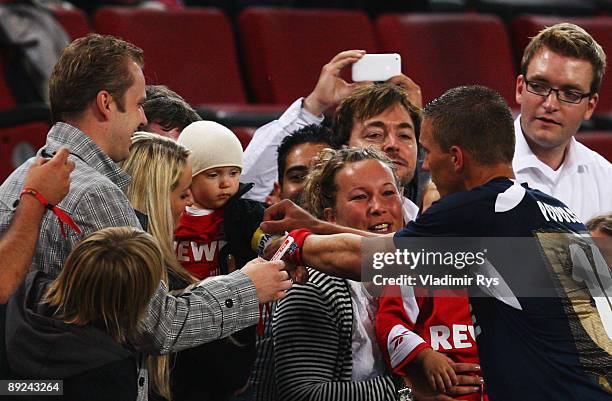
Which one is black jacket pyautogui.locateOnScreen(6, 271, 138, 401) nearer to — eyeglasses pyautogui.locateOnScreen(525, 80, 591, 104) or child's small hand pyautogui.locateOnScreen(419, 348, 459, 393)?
child's small hand pyautogui.locateOnScreen(419, 348, 459, 393)

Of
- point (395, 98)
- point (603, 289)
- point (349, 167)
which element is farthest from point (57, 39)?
point (603, 289)

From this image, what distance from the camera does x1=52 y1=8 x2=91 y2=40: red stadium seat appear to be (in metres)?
4.99

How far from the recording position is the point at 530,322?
270cm

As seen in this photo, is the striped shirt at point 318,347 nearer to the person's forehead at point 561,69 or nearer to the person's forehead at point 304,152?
the person's forehead at point 304,152

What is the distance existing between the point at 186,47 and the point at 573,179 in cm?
228

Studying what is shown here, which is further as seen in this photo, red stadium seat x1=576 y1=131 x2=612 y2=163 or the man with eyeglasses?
red stadium seat x1=576 y1=131 x2=612 y2=163

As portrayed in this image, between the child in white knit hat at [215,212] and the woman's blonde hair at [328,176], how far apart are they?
6.6 inches

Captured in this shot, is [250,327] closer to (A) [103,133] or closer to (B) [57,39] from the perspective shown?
(A) [103,133]

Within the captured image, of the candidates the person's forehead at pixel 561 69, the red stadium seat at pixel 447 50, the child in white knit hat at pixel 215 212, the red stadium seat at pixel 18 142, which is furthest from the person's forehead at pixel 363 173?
the red stadium seat at pixel 447 50

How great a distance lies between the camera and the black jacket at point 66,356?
95.6 inches

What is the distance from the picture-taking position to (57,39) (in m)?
4.73

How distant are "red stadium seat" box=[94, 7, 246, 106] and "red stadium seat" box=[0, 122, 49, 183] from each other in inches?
26.6

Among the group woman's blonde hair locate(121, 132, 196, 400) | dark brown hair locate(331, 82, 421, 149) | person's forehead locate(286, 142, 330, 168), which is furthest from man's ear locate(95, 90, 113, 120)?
dark brown hair locate(331, 82, 421, 149)

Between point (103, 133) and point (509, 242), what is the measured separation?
3.49 feet
